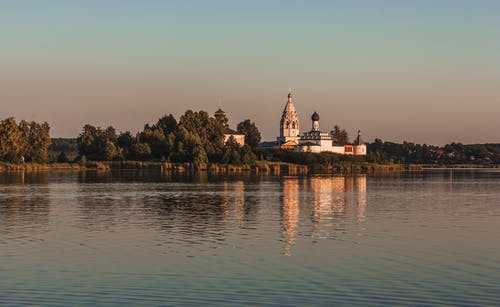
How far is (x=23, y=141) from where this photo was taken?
129500 mm

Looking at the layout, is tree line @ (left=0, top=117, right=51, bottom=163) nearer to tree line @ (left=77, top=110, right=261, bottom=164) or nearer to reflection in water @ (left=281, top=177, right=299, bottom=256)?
tree line @ (left=77, top=110, right=261, bottom=164)

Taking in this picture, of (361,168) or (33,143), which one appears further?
(361,168)

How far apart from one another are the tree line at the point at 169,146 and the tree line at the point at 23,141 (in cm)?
1101

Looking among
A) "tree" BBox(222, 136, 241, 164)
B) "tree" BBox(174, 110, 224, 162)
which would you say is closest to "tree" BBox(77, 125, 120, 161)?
"tree" BBox(174, 110, 224, 162)

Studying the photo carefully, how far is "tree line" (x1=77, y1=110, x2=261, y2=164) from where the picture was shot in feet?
473

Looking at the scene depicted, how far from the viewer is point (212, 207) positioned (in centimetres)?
4734

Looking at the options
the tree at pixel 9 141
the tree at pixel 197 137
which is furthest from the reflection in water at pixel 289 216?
the tree at pixel 197 137

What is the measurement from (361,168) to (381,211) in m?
127

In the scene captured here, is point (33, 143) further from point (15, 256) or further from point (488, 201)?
point (15, 256)

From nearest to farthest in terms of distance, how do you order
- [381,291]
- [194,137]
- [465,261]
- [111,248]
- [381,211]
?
[381,291]
[465,261]
[111,248]
[381,211]
[194,137]

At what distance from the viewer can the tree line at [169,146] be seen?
473 feet

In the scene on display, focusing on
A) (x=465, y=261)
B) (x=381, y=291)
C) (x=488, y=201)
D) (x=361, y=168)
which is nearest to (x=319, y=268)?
(x=381, y=291)

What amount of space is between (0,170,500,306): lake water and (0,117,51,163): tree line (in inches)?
3163

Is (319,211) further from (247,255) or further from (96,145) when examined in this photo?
(96,145)
